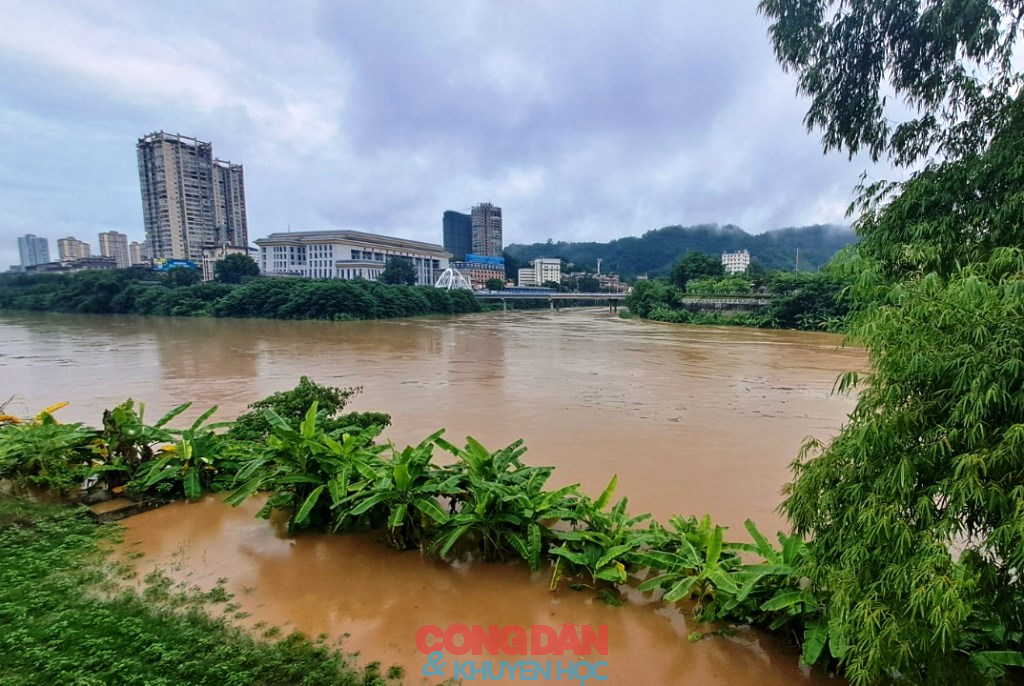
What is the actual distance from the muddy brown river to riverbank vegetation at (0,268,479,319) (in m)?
15.6

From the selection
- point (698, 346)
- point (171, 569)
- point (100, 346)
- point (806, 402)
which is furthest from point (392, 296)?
point (171, 569)

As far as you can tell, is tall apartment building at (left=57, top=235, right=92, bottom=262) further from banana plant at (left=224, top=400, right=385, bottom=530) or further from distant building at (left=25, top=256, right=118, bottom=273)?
banana plant at (left=224, top=400, right=385, bottom=530)

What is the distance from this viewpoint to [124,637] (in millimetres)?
2332

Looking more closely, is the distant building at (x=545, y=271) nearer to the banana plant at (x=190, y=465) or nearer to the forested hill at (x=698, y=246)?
the forested hill at (x=698, y=246)

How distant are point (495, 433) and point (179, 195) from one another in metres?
81.3

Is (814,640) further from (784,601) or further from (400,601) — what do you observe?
(400,601)

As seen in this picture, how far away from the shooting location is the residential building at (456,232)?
126 metres

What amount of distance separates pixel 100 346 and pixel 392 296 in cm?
2389

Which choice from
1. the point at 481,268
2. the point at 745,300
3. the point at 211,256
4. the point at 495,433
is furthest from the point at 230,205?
the point at 495,433

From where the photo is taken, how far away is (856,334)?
199 centimetres

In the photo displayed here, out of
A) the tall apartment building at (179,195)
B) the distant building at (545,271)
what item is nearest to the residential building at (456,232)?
the distant building at (545,271)

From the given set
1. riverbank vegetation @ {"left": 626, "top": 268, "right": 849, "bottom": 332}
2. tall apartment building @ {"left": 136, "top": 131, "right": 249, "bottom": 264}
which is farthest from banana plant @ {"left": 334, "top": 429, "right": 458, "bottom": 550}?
tall apartment building @ {"left": 136, "top": 131, "right": 249, "bottom": 264}

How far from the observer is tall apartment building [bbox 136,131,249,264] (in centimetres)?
6975

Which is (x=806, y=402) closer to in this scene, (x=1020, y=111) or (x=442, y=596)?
(x=1020, y=111)
